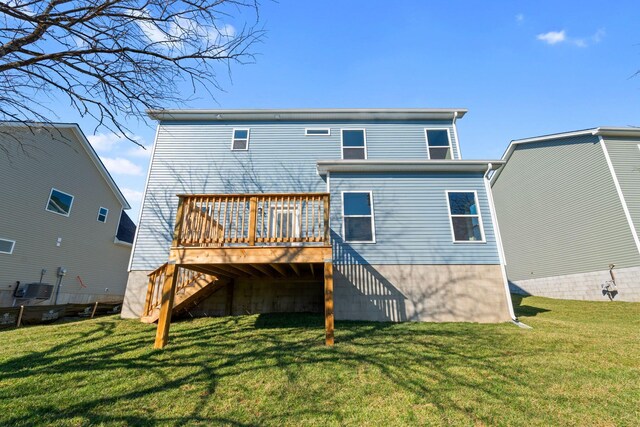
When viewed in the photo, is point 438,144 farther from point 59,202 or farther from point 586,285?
point 59,202

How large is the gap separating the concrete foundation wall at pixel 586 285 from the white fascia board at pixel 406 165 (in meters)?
7.43

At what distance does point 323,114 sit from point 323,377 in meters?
9.02

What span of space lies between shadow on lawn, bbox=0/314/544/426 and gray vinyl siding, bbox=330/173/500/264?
6.19 ft

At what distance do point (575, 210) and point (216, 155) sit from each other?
51.6 ft

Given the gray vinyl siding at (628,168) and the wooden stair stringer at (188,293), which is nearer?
the wooden stair stringer at (188,293)

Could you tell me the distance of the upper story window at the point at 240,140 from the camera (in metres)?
10.1

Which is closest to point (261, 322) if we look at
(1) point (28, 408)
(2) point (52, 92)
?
(1) point (28, 408)

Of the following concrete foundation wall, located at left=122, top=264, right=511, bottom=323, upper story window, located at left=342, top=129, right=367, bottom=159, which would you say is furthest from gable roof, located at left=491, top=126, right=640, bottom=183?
concrete foundation wall, located at left=122, top=264, right=511, bottom=323

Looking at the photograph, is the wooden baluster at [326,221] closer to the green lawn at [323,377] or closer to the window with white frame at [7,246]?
the green lawn at [323,377]

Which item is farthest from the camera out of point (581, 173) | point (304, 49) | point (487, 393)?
point (581, 173)

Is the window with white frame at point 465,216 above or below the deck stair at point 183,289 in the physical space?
above

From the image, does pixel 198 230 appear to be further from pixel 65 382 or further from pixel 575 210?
pixel 575 210

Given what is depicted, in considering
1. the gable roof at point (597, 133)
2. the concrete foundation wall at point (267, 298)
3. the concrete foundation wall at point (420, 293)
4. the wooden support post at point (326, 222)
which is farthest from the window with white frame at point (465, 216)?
the gable roof at point (597, 133)

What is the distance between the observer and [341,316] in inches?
281
